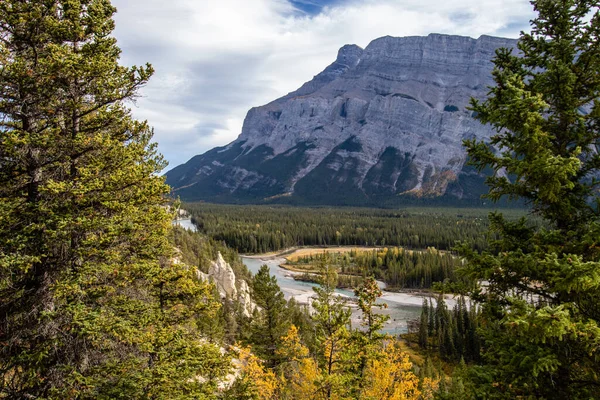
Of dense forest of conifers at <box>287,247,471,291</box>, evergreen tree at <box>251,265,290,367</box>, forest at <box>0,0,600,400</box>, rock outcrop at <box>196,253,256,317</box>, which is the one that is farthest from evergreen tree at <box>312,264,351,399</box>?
dense forest of conifers at <box>287,247,471,291</box>

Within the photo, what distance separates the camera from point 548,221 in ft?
30.0

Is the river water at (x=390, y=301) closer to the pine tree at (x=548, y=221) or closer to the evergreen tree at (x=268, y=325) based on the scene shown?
the evergreen tree at (x=268, y=325)

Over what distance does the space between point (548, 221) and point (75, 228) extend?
1225cm

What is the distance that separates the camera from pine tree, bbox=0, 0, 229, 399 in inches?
347

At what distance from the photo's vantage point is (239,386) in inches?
490

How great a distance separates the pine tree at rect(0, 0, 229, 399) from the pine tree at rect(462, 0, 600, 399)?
821cm

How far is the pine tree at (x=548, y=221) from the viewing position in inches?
266

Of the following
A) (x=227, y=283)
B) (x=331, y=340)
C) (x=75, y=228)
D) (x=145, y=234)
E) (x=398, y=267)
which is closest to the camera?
(x=75, y=228)

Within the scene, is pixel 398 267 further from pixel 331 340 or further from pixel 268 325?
pixel 331 340

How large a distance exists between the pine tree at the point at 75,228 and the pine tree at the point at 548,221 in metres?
8.21

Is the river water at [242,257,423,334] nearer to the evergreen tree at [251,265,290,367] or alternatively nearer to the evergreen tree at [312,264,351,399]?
the evergreen tree at [251,265,290,367]

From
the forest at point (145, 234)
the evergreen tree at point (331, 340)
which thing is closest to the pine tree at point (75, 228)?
the forest at point (145, 234)

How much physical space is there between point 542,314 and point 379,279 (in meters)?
113

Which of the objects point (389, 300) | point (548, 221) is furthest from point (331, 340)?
point (389, 300)
